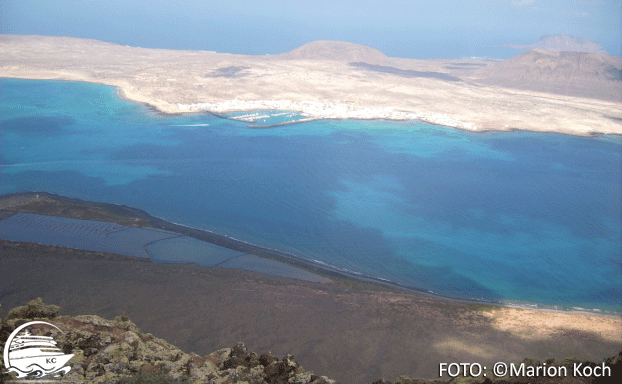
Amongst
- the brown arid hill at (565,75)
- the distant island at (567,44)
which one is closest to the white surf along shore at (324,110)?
the brown arid hill at (565,75)

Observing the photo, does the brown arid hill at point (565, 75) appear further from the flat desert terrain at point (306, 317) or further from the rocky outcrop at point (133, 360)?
the rocky outcrop at point (133, 360)

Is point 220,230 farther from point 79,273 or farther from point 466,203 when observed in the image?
point 466,203

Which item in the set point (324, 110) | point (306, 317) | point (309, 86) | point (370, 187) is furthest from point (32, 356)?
point (309, 86)

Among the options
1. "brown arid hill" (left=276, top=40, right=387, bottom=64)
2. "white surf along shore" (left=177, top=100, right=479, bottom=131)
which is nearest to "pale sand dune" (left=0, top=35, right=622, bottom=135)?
"white surf along shore" (left=177, top=100, right=479, bottom=131)

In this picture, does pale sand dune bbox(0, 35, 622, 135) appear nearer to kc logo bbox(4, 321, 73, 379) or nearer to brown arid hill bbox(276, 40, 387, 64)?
brown arid hill bbox(276, 40, 387, 64)

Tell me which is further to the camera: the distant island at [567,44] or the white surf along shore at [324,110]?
the distant island at [567,44]

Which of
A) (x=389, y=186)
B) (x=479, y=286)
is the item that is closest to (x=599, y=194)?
(x=389, y=186)

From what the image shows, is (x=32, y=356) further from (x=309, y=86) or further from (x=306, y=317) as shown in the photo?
(x=309, y=86)
